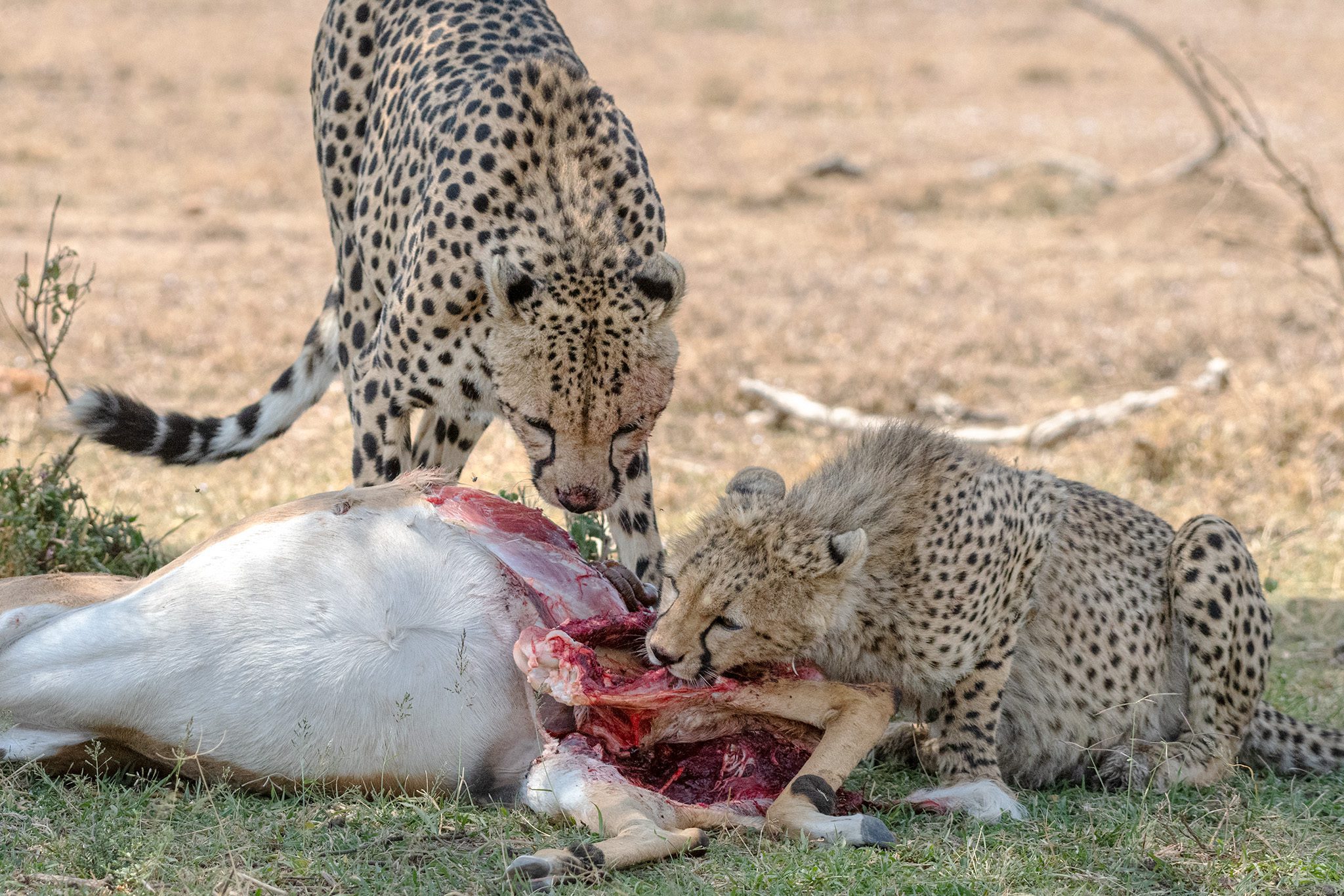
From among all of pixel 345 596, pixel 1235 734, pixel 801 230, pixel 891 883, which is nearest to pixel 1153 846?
pixel 891 883

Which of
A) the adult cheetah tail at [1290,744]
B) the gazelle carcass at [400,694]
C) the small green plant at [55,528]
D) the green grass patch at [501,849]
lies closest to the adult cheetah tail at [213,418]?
the small green plant at [55,528]

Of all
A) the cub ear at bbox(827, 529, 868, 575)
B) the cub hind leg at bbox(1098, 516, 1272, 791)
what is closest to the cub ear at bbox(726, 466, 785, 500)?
the cub ear at bbox(827, 529, 868, 575)

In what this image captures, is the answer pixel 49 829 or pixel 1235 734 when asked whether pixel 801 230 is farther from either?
pixel 49 829

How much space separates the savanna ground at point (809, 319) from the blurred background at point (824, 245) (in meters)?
0.03

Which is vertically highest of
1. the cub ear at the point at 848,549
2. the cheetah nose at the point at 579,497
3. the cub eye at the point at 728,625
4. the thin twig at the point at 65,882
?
the cub ear at the point at 848,549

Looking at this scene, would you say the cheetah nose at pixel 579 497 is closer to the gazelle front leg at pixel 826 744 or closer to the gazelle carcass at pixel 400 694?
the gazelle carcass at pixel 400 694

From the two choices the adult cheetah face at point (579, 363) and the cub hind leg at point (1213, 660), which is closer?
the adult cheetah face at point (579, 363)

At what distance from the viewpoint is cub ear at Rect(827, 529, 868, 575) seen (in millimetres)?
2980

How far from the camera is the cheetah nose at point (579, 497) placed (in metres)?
3.39

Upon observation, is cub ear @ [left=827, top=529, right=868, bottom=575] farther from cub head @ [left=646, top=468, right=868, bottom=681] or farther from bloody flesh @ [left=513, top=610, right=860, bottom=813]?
Answer: bloody flesh @ [left=513, top=610, right=860, bottom=813]

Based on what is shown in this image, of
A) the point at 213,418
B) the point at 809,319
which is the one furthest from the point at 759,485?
the point at 809,319

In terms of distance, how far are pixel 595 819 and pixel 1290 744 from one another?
193 cm

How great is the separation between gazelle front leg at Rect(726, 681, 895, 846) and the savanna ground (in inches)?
3.3

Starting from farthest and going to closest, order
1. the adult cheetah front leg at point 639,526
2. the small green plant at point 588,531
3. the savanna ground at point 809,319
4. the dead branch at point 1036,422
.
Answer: the dead branch at point 1036,422 → the small green plant at point 588,531 → the adult cheetah front leg at point 639,526 → the savanna ground at point 809,319
